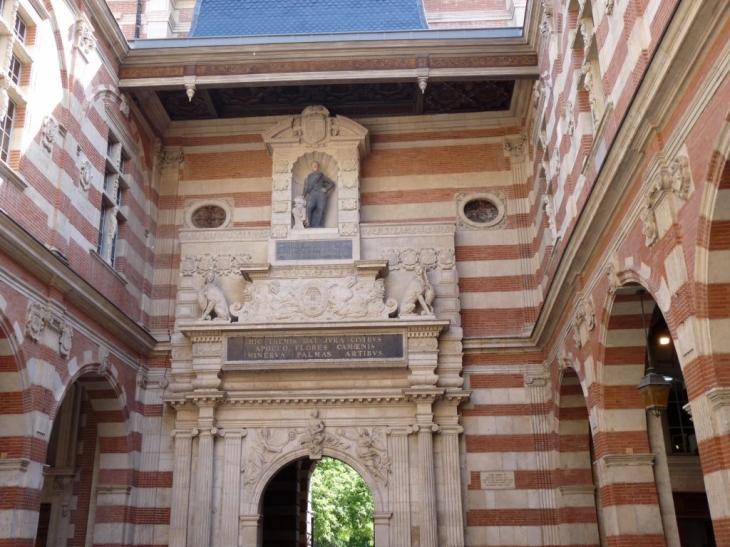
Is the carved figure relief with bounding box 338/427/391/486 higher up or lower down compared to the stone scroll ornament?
lower down

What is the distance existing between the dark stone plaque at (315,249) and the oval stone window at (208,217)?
1.82m

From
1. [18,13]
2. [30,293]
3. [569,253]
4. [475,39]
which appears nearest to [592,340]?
[569,253]

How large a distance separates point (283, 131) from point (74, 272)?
639 cm

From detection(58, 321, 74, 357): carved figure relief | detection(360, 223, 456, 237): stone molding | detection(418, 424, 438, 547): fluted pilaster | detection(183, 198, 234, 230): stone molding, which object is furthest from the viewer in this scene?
detection(183, 198, 234, 230): stone molding

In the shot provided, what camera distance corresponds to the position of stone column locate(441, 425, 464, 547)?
14203mm

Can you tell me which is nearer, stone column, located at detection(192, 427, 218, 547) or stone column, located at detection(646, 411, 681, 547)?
stone column, located at detection(646, 411, 681, 547)

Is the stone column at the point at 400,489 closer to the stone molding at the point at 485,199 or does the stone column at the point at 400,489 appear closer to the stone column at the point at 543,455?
the stone column at the point at 543,455

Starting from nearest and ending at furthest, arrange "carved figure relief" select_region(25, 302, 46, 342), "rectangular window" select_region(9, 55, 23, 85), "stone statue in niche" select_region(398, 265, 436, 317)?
"carved figure relief" select_region(25, 302, 46, 342) → "rectangular window" select_region(9, 55, 23, 85) → "stone statue in niche" select_region(398, 265, 436, 317)

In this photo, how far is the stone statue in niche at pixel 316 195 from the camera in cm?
1672

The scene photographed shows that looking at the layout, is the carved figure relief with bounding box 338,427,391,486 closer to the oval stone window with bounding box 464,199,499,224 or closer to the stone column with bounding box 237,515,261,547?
the stone column with bounding box 237,515,261,547

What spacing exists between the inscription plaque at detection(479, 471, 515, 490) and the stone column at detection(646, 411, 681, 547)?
14.5 ft

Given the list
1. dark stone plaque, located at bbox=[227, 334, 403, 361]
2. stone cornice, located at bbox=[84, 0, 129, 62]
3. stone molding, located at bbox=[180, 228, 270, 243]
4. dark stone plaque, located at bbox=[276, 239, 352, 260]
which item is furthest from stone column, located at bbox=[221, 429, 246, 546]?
stone cornice, located at bbox=[84, 0, 129, 62]

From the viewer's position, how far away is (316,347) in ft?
50.1

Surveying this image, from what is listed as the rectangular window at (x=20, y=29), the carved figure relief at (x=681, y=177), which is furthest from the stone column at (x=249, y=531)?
the carved figure relief at (x=681, y=177)
